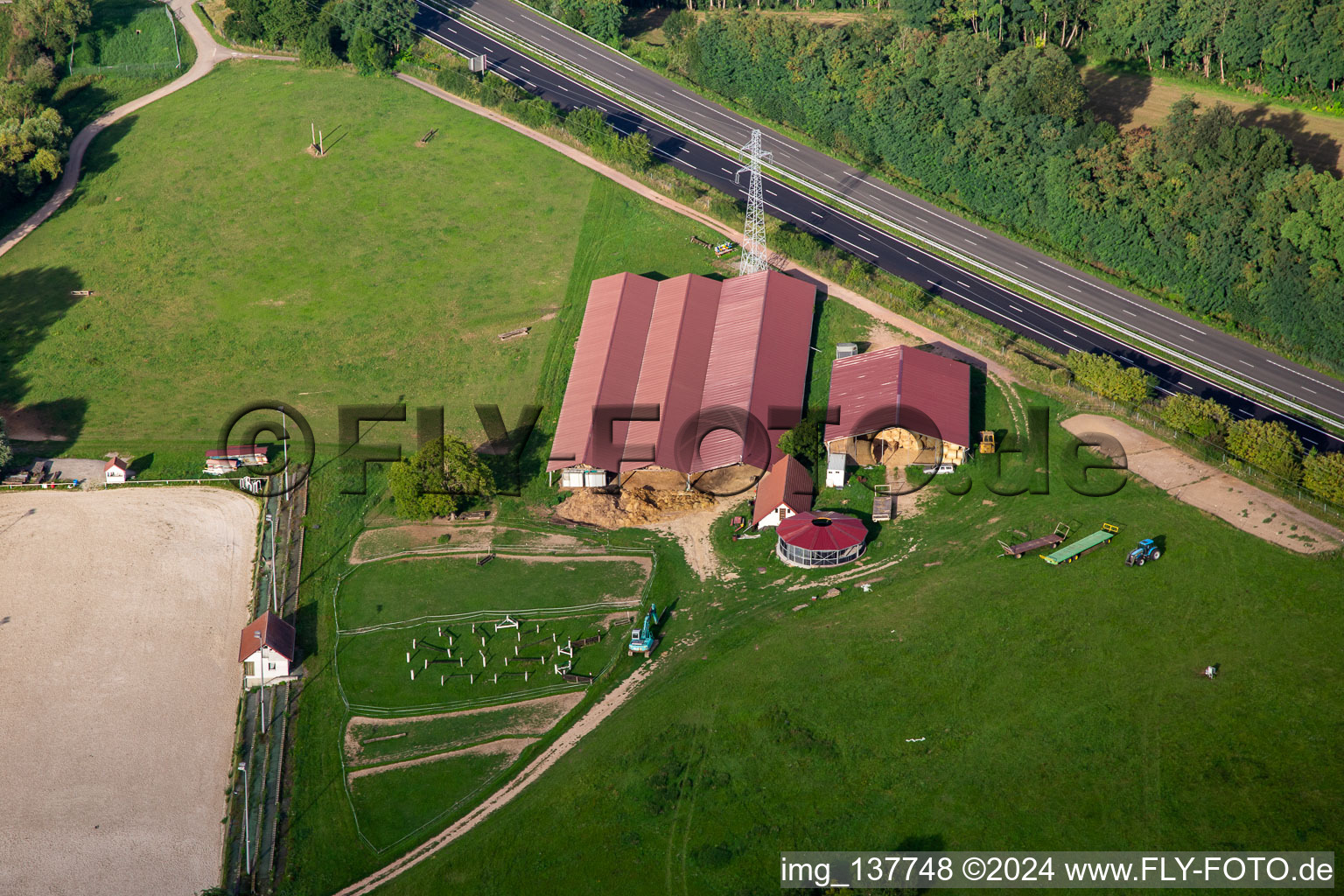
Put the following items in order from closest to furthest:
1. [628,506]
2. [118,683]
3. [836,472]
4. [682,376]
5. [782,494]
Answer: [118,683], [782,494], [628,506], [836,472], [682,376]

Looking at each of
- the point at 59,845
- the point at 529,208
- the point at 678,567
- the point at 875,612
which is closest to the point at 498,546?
the point at 678,567

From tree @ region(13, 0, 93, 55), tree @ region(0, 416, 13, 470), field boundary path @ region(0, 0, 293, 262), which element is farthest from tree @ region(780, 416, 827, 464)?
tree @ region(13, 0, 93, 55)

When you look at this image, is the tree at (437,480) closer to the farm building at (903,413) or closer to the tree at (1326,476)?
the farm building at (903,413)

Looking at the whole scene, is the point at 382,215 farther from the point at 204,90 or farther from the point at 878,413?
the point at 878,413

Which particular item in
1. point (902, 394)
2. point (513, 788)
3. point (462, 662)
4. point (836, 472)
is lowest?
point (513, 788)

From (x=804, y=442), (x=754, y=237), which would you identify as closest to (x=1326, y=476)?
(x=804, y=442)

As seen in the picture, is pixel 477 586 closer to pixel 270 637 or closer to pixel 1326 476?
pixel 270 637

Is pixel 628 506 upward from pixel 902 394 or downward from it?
downward
